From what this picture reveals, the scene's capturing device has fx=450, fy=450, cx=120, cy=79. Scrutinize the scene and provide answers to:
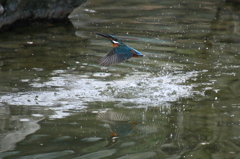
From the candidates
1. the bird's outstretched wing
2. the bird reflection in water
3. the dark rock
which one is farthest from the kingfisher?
the dark rock

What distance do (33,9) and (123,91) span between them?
4.69 metres

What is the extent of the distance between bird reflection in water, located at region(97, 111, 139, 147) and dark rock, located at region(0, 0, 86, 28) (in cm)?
467

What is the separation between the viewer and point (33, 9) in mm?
10125

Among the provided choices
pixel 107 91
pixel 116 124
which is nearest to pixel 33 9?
pixel 107 91

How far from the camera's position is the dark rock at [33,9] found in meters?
9.38

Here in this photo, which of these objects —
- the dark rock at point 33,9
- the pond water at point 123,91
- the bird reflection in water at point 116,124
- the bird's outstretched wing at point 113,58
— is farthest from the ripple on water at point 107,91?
the dark rock at point 33,9

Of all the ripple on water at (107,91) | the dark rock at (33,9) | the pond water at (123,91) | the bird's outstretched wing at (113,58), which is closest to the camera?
the pond water at (123,91)

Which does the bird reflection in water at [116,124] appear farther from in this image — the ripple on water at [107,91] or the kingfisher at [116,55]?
the kingfisher at [116,55]

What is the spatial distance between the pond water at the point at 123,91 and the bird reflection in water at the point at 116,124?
0.01m

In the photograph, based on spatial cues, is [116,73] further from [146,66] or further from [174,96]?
[174,96]

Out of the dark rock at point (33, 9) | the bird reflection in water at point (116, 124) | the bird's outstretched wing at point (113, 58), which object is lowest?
the bird reflection in water at point (116, 124)

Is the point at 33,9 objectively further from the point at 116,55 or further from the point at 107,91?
the point at 116,55

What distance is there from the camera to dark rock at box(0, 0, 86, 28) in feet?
30.8

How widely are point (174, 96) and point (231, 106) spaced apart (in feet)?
2.56
